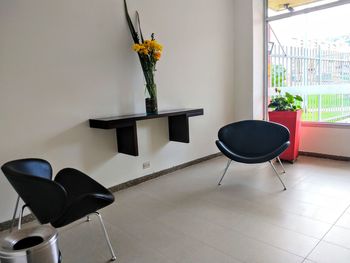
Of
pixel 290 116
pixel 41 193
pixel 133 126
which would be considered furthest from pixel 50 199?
pixel 290 116

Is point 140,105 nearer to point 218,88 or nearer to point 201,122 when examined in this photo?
point 201,122

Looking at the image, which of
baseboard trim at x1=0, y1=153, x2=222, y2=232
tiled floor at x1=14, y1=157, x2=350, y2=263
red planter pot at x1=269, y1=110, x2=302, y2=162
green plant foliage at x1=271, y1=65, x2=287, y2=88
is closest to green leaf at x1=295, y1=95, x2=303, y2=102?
red planter pot at x1=269, y1=110, x2=302, y2=162

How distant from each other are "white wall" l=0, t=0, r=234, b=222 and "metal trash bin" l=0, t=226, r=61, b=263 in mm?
937

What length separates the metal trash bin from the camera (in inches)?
68.0

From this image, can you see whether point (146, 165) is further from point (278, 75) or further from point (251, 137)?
point (278, 75)

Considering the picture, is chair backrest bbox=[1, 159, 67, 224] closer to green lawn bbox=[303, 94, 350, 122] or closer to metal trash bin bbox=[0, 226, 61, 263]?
metal trash bin bbox=[0, 226, 61, 263]

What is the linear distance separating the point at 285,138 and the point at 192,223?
174 centimetres

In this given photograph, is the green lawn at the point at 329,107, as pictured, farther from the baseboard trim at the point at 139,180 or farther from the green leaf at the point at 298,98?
the baseboard trim at the point at 139,180

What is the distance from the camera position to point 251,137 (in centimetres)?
388

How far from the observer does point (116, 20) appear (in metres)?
3.34

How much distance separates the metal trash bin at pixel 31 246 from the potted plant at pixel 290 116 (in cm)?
357

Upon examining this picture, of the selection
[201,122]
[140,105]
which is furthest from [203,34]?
[140,105]

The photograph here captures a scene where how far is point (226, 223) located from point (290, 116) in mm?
2381

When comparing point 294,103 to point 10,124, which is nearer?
point 10,124
